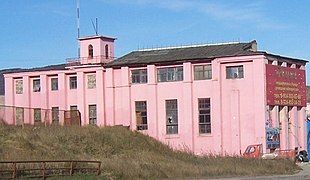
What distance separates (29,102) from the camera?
6919cm

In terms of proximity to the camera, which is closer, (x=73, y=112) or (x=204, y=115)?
(x=204, y=115)

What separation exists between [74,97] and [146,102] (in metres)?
8.79

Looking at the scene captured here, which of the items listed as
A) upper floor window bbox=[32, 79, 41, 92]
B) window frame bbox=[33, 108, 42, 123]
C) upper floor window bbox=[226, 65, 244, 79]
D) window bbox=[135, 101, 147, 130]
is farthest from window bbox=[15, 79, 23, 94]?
upper floor window bbox=[226, 65, 244, 79]

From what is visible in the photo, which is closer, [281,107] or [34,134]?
[34,134]

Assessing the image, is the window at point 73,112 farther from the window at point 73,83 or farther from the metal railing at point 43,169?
the metal railing at point 43,169

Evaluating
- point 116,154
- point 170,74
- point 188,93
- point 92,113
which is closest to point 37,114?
point 116,154

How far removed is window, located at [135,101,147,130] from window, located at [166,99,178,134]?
8.48ft

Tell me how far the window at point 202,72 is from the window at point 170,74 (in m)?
1.53

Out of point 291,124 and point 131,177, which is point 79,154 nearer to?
point 131,177

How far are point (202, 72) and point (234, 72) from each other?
319cm

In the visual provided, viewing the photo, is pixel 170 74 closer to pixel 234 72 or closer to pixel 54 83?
pixel 234 72

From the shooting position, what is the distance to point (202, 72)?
6041cm

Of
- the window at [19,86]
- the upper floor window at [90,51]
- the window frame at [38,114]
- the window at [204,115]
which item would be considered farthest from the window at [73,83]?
the window at [204,115]

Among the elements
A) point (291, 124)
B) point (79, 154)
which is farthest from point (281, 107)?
point (79, 154)
